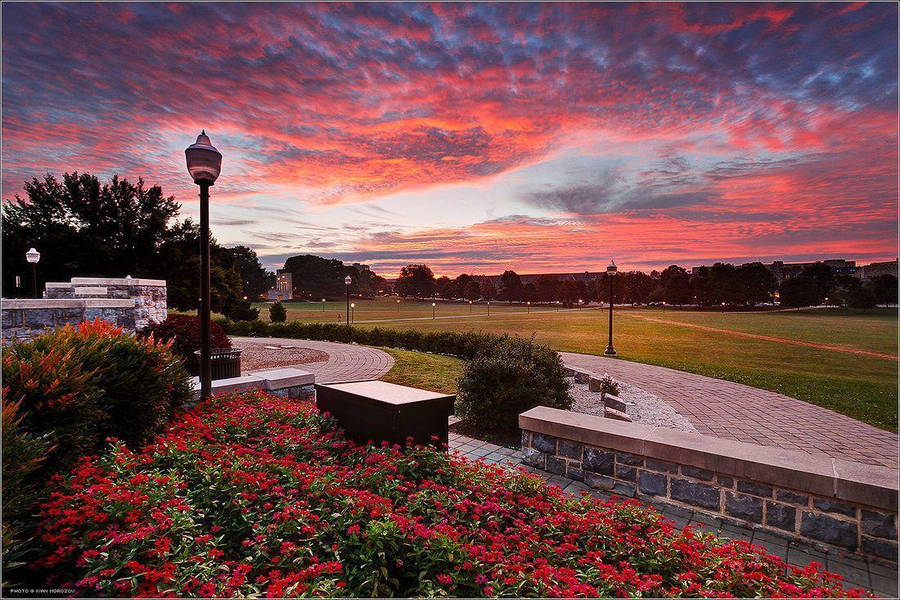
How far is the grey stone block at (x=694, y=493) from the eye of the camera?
12.4ft

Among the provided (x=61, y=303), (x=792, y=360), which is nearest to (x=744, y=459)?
(x=61, y=303)

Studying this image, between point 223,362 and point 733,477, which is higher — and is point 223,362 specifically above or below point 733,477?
above

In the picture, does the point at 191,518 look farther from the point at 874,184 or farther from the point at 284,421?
the point at 874,184

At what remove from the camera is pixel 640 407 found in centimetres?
854

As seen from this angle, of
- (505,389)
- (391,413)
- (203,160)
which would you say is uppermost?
(203,160)

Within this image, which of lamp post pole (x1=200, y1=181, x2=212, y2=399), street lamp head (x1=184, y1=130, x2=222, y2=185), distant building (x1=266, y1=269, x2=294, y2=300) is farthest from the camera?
distant building (x1=266, y1=269, x2=294, y2=300)

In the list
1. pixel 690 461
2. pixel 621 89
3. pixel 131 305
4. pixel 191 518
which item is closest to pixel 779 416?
pixel 690 461

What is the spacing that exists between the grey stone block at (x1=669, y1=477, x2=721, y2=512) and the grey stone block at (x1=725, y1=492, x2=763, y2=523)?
0.09 meters

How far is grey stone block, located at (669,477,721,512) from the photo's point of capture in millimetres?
3770

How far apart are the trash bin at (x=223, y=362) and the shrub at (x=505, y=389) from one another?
5726mm

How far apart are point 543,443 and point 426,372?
7.16 meters

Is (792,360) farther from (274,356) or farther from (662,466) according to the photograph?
(274,356)

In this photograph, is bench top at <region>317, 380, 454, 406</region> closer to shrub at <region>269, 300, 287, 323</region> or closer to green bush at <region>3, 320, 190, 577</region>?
green bush at <region>3, 320, 190, 577</region>

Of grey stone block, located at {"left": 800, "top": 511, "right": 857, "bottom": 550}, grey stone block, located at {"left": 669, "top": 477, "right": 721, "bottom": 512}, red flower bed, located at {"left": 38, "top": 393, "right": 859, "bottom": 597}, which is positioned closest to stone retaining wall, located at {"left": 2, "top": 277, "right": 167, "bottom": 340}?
red flower bed, located at {"left": 38, "top": 393, "right": 859, "bottom": 597}
